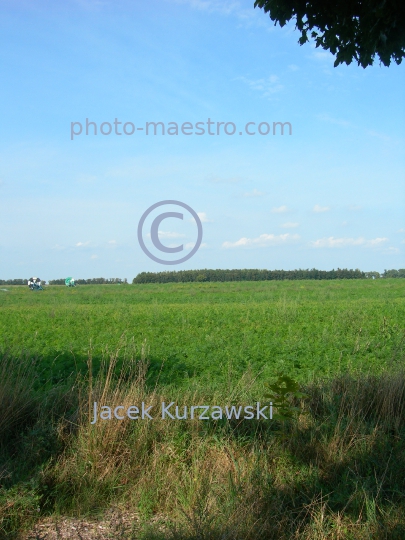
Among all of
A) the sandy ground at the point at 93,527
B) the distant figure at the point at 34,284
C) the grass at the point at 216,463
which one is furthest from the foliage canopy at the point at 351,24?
the distant figure at the point at 34,284

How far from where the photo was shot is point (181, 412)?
17.6ft

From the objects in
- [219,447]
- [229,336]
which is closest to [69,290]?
[229,336]

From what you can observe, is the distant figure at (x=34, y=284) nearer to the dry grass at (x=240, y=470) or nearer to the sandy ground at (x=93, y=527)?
the dry grass at (x=240, y=470)

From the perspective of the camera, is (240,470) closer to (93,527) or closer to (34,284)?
(93,527)

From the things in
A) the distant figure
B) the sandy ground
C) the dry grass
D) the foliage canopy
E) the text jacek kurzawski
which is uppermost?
the foliage canopy

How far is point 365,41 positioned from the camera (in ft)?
15.6

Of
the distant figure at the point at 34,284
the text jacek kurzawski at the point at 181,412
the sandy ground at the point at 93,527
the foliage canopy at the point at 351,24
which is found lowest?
the sandy ground at the point at 93,527

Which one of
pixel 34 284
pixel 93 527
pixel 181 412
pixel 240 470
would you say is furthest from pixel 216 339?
pixel 34 284

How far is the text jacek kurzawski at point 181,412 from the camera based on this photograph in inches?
195

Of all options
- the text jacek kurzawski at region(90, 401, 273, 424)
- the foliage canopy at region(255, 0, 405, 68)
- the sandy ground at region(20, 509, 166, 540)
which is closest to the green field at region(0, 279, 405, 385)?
the text jacek kurzawski at region(90, 401, 273, 424)

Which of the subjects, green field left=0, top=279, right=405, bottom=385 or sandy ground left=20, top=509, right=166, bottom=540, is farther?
green field left=0, top=279, right=405, bottom=385

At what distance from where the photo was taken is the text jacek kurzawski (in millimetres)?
4965

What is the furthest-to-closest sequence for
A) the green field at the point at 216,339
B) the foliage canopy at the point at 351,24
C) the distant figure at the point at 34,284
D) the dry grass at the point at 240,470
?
1. the distant figure at the point at 34,284
2. the green field at the point at 216,339
3. the foliage canopy at the point at 351,24
4. the dry grass at the point at 240,470

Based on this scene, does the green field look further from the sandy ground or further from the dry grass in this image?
the sandy ground
